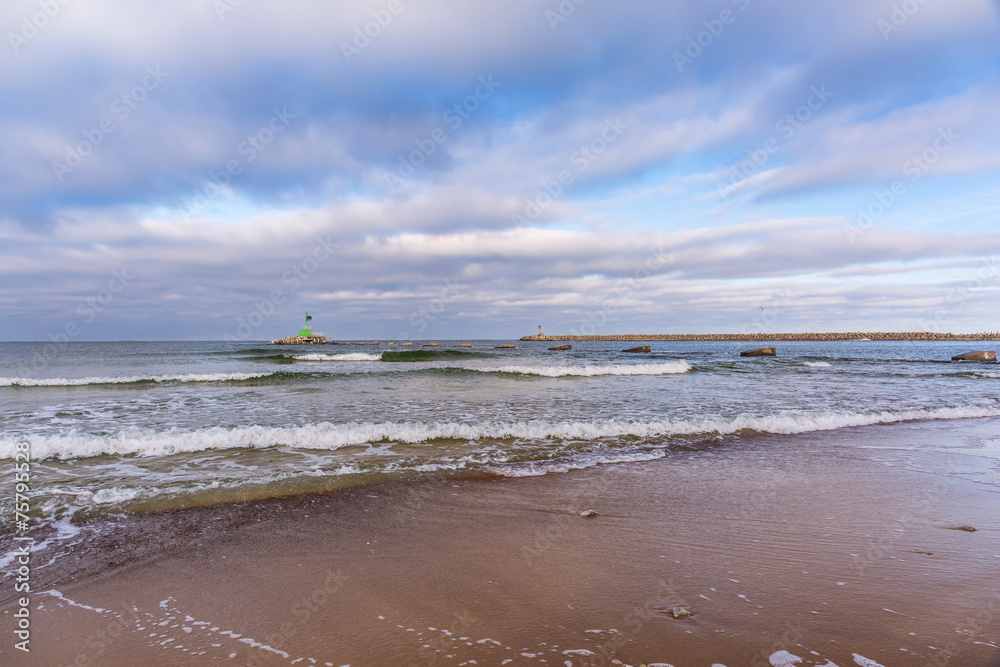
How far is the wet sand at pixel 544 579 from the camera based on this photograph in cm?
260

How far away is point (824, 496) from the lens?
17.4 ft

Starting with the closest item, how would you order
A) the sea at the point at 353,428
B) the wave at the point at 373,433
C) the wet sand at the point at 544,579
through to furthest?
1. the wet sand at the point at 544,579
2. the sea at the point at 353,428
3. the wave at the point at 373,433

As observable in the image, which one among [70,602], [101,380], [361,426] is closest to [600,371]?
[361,426]

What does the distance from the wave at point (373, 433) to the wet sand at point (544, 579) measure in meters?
2.71

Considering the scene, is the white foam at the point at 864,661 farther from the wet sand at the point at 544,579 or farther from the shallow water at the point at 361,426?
the shallow water at the point at 361,426

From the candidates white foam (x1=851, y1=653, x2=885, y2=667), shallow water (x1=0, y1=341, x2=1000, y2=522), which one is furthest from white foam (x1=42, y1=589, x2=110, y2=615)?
white foam (x1=851, y1=653, x2=885, y2=667)

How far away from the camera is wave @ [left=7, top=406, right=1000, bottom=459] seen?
24.5 ft

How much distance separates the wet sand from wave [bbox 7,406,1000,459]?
8.90 feet

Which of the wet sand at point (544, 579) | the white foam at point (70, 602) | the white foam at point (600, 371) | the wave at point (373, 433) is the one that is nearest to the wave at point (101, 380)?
the white foam at point (600, 371)

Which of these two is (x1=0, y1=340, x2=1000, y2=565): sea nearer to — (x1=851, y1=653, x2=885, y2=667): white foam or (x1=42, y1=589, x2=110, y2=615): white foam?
(x1=42, y1=589, x2=110, y2=615): white foam

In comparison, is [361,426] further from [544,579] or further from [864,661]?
[864,661]

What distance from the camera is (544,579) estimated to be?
11.1ft

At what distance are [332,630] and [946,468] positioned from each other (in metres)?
8.50

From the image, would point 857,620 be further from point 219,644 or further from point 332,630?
point 219,644
